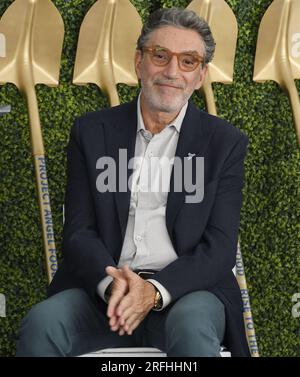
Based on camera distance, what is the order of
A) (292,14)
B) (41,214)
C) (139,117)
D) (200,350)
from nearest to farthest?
(200,350) → (139,117) → (41,214) → (292,14)

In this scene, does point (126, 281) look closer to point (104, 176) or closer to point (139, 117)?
point (104, 176)

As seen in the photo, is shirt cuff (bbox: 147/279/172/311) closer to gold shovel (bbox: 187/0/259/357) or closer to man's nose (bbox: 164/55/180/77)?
man's nose (bbox: 164/55/180/77)

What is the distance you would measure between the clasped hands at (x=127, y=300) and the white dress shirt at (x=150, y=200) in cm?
18

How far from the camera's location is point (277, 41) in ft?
10.8

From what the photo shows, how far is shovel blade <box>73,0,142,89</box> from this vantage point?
125 inches

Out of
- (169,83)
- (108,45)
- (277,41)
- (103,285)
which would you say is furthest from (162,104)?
(277,41)

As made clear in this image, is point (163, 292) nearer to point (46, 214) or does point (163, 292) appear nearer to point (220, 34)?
point (46, 214)

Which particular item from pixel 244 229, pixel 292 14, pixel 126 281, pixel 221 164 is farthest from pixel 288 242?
pixel 126 281

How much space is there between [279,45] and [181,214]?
1.34 metres

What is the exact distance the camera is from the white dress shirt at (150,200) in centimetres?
221

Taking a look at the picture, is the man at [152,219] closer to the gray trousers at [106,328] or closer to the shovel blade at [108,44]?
the gray trousers at [106,328]

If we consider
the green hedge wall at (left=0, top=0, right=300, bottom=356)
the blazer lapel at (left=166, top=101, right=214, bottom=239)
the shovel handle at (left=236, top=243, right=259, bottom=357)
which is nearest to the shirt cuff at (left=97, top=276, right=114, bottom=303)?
the blazer lapel at (left=166, top=101, right=214, bottom=239)

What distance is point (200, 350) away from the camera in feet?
6.22
